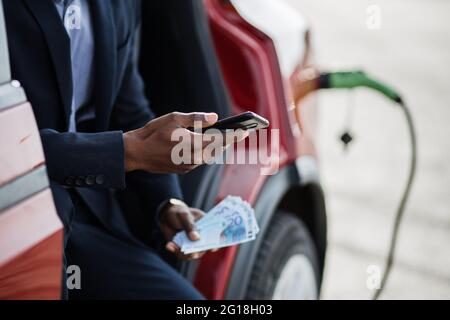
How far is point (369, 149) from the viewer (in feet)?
14.3

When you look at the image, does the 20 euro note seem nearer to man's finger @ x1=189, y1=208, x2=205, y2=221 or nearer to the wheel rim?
man's finger @ x1=189, y1=208, x2=205, y2=221

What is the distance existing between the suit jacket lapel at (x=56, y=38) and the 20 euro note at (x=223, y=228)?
19.0 inches

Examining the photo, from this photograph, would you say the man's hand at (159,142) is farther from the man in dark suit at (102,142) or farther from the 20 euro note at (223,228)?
the 20 euro note at (223,228)

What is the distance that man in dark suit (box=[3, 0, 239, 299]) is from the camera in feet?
4.91

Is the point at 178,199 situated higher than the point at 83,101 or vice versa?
the point at 83,101

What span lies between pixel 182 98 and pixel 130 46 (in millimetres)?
Answer: 283

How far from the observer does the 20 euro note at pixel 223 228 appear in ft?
6.08

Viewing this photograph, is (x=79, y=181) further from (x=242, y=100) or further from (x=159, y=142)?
(x=242, y=100)

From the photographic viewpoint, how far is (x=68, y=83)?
61.8 inches

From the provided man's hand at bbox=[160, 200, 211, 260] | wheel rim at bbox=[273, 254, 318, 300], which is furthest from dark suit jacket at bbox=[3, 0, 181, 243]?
wheel rim at bbox=[273, 254, 318, 300]

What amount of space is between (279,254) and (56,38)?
37.4 inches

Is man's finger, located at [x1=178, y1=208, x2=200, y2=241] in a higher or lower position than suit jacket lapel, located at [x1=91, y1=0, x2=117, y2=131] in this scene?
lower
